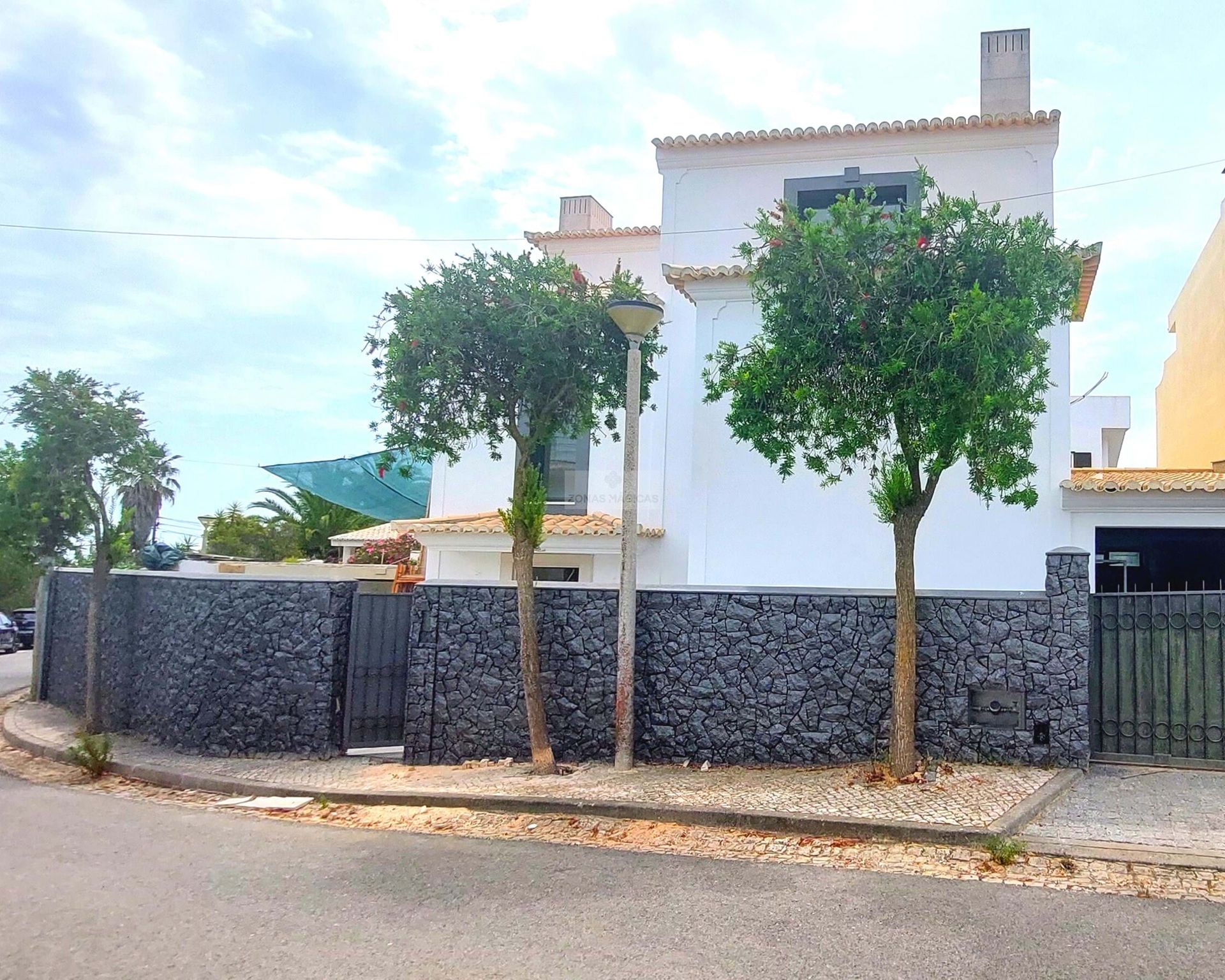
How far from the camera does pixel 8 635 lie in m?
27.0

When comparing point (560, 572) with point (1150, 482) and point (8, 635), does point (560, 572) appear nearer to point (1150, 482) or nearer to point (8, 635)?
point (1150, 482)

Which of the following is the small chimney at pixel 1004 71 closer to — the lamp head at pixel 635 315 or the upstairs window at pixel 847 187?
the upstairs window at pixel 847 187

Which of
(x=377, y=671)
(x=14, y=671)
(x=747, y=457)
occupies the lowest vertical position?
(x=14, y=671)

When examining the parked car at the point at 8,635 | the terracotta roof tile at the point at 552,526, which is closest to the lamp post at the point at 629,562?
the terracotta roof tile at the point at 552,526

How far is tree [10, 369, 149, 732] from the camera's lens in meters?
10.7

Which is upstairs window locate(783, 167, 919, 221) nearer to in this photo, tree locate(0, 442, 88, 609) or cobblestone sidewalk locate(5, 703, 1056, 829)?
cobblestone sidewalk locate(5, 703, 1056, 829)

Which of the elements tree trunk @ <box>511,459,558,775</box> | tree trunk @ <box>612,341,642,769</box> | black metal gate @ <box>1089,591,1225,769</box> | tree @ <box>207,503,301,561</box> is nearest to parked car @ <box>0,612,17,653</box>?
tree @ <box>207,503,301,561</box>

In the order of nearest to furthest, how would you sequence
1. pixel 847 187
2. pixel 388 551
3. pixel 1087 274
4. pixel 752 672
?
pixel 752 672, pixel 1087 274, pixel 847 187, pixel 388 551

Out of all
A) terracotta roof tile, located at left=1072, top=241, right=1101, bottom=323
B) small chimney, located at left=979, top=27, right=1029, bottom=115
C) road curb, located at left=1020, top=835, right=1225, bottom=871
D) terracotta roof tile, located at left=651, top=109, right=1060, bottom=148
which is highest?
small chimney, located at left=979, top=27, right=1029, bottom=115

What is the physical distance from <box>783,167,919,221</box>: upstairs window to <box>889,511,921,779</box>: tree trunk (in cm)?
876

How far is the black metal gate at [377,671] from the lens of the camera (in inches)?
388

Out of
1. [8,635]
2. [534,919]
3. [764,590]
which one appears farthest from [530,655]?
[8,635]

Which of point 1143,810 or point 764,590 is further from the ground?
point 764,590

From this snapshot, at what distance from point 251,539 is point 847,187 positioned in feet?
84.2
